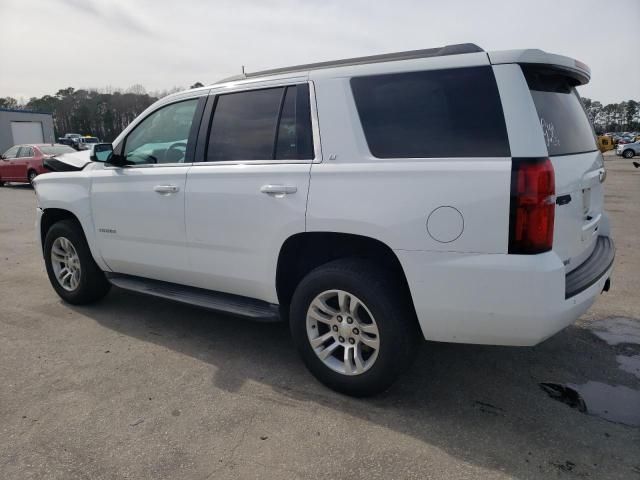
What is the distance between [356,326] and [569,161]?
1.51 metres

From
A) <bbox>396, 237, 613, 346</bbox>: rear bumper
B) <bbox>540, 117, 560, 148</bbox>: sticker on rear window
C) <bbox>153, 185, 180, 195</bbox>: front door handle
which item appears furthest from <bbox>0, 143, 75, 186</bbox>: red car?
<bbox>540, 117, 560, 148</bbox>: sticker on rear window

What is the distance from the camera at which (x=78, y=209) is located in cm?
445

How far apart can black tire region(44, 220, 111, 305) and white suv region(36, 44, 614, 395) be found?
0.83 metres

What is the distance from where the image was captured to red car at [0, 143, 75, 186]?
55.2ft

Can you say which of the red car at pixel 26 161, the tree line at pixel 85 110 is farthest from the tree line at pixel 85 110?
the red car at pixel 26 161

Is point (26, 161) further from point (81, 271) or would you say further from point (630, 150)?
point (630, 150)

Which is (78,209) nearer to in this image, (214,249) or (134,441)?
(214,249)

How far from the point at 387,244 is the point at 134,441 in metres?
1.74

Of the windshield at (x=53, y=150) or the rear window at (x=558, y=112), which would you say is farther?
the windshield at (x=53, y=150)

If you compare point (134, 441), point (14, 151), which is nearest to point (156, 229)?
point (134, 441)

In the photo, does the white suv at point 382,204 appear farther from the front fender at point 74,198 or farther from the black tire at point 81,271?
the black tire at point 81,271

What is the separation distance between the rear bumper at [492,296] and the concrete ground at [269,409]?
559mm

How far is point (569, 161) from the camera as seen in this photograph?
271cm

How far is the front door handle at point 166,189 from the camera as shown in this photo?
12.1 feet
